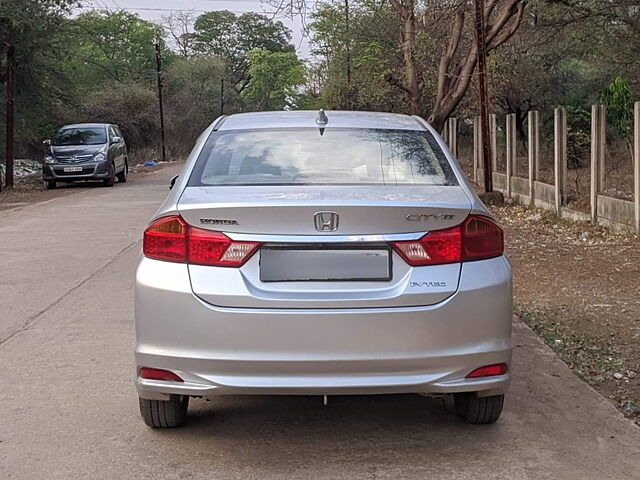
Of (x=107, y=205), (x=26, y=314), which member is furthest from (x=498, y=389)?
(x=107, y=205)

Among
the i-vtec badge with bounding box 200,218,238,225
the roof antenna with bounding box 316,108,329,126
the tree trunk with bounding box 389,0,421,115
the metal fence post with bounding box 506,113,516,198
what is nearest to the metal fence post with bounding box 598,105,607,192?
the metal fence post with bounding box 506,113,516,198

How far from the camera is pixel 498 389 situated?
4.33m

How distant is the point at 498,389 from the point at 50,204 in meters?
16.6

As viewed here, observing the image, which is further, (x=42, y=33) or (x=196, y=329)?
(x=42, y=33)

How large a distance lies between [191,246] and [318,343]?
739 mm

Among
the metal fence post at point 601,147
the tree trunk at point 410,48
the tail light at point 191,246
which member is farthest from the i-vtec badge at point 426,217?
the tree trunk at point 410,48

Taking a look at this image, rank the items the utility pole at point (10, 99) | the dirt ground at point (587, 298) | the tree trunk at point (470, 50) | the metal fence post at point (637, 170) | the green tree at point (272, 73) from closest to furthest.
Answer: the dirt ground at point (587, 298) → the metal fence post at point (637, 170) → the tree trunk at point (470, 50) → the utility pole at point (10, 99) → the green tree at point (272, 73)

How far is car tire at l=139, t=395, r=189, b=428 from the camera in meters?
4.62

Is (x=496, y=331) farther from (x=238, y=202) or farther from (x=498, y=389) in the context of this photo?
(x=238, y=202)

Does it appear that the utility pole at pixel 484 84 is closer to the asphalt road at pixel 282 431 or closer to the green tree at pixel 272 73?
the asphalt road at pixel 282 431

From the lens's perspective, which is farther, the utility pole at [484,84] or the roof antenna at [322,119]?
the utility pole at [484,84]

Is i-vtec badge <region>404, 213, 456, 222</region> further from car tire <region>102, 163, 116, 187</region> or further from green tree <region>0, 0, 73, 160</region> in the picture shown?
car tire <region>102, 163, 116, 187</region>

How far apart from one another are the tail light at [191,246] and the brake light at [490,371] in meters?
1.17

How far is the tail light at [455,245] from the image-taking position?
412 cm
